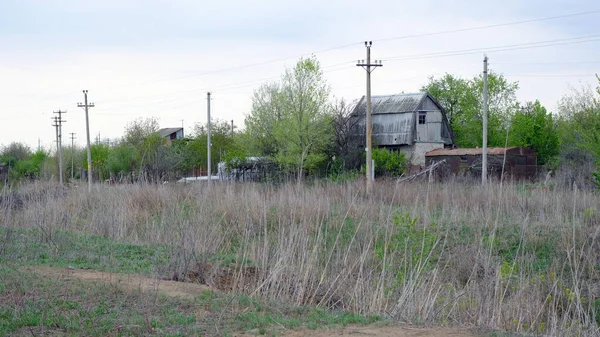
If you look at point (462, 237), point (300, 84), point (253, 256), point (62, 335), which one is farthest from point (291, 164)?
point (62, 335)

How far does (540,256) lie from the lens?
14984 mm

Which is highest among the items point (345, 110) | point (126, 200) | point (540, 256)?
point (345, 110)

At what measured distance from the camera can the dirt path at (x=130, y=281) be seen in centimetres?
836

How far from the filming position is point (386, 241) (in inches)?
369

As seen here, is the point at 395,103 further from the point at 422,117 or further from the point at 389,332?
the point at 389,332

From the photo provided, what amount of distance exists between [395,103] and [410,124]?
258 centimetres

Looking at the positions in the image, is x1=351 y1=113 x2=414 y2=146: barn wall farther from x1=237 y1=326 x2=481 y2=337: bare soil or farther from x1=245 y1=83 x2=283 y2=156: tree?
x1=237 y1=326 x2=481 y2=337: bare soil

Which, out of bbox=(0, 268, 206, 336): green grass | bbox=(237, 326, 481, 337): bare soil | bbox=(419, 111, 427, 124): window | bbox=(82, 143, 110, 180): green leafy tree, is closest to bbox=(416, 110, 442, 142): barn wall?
bbox=(419, 111, 427, 124): window

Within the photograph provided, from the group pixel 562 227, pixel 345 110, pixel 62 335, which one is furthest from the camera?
pixel 345 110

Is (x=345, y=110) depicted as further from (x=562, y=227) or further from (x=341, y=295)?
(x=341, y=295)

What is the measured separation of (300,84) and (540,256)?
101 ft

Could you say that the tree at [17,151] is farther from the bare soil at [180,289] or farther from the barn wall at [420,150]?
the bare soil at [180,289]

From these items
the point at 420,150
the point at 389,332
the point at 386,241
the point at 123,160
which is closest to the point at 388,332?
the point at 389,332

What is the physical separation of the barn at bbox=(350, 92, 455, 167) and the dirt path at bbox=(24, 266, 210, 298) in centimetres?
3749
